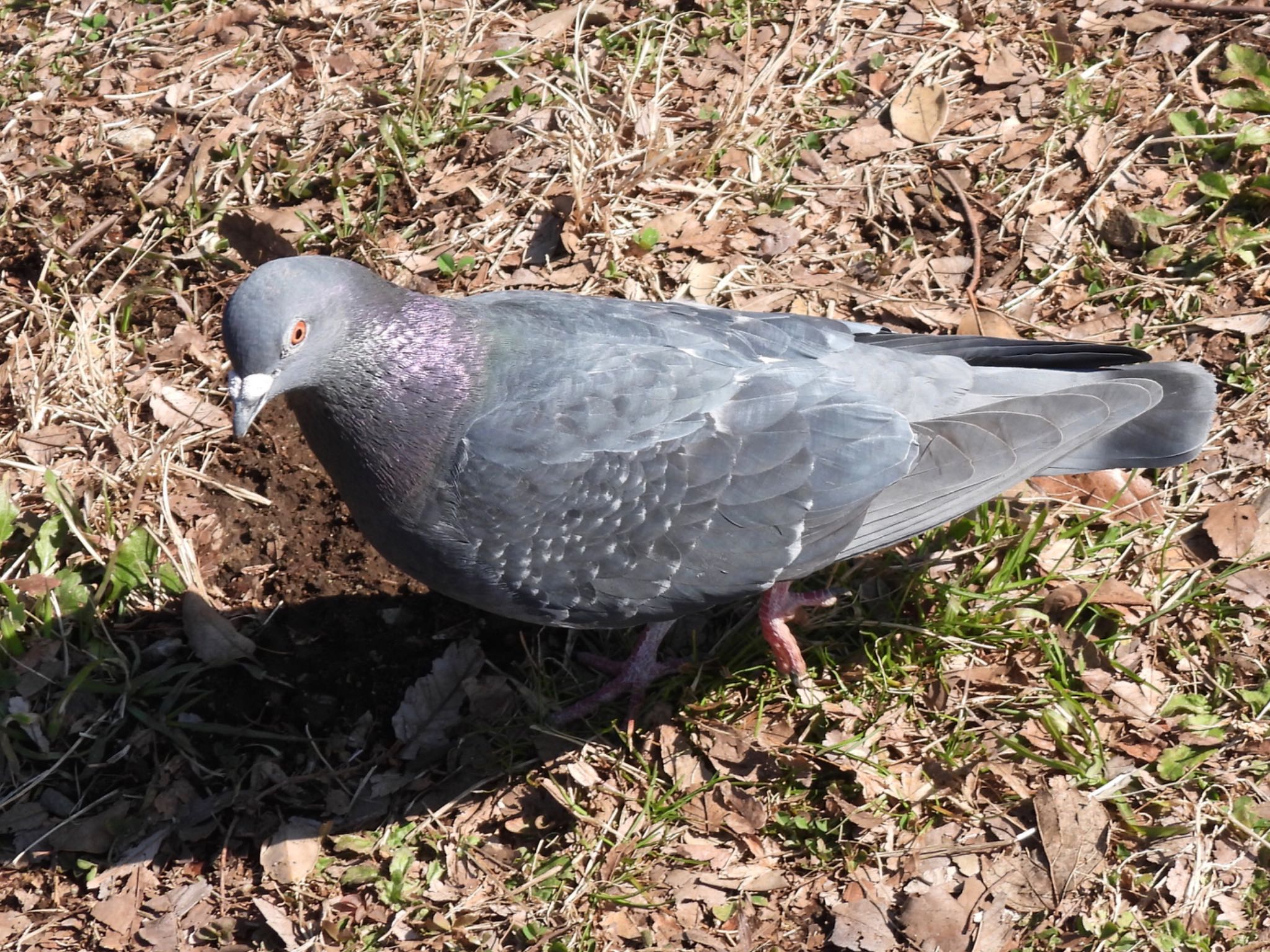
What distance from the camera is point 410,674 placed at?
4660 millimetres

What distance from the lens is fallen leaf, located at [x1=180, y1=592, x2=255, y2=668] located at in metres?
4.65

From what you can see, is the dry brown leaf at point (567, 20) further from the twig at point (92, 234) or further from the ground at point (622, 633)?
the twig at point (92, 234)

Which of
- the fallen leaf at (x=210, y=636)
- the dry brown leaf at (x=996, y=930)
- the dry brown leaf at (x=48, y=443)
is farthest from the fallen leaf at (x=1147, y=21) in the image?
the dry brown leaf at (x=48, y=443)

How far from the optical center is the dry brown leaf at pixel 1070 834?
3.98 m

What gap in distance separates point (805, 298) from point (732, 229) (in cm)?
60

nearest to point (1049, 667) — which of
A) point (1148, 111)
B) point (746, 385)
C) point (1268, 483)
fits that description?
point (1268, 483)

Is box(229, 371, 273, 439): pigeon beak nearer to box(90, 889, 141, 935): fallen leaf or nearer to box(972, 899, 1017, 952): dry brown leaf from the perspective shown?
box(90, 889, 141, 935): fallen leaf

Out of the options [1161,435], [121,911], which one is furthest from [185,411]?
[1161,435]

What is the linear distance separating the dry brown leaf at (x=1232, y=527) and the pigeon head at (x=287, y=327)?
3.53 meters

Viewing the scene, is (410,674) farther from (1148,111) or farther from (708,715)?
(1148,111)

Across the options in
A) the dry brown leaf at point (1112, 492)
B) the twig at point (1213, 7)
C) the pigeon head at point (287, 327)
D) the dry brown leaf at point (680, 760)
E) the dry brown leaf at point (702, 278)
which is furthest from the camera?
the twig at point (1213, 7)

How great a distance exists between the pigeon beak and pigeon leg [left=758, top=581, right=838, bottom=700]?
1969 millimetres

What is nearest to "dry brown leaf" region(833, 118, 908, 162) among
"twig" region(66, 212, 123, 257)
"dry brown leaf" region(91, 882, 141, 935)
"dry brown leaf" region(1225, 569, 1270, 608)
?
"dry brown leaf" region(1225, 569, 1270, 608)

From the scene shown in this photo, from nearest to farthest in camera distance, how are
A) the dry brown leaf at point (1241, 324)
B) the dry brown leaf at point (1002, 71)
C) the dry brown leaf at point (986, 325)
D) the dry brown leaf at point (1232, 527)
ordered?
the dry brown leaf at point (1232, 527) < the dry brown leaf at point (1241, 324) < the dry brown leaf at point (986, 325) < the dry brown leaf at point (1002, 71)
